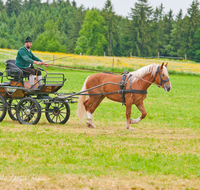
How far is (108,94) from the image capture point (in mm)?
9273

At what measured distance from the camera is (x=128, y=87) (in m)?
8.88

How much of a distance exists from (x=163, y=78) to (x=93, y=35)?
84144 millimetres

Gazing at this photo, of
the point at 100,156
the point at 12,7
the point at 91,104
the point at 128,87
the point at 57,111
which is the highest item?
the point at 12,7

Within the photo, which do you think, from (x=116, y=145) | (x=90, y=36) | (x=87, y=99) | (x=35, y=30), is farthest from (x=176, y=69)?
(x=35, y=30)

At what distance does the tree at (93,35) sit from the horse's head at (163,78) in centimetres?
8016

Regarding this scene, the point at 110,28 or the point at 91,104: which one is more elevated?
the point at 110,28

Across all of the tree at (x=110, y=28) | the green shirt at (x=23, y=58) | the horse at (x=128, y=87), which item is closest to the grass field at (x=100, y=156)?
the horse at (x=128, y=87)

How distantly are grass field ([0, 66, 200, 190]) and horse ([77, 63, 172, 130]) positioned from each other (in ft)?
1.78

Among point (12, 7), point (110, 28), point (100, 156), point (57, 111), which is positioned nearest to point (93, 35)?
point (110, 28)

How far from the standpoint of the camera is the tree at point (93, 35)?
8881cm

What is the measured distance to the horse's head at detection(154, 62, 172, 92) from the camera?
863 cm

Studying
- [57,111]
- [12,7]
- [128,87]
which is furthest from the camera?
[12,7]

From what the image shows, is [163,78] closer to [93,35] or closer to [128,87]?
[128,87]

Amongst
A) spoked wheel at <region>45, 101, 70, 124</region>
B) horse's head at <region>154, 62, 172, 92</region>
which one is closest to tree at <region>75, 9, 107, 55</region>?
spoked wheel at <region>45, 101, 70, 124</region>
